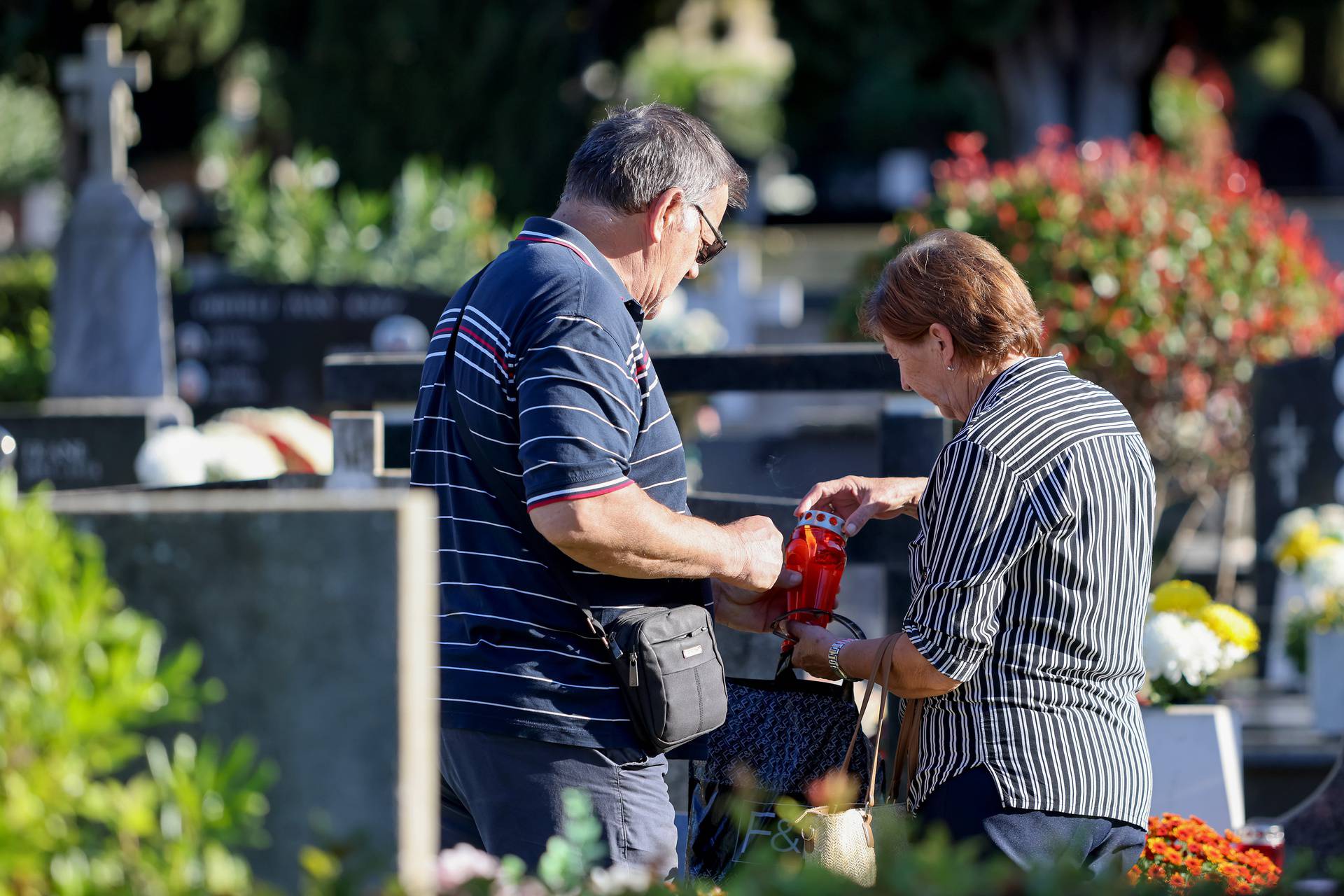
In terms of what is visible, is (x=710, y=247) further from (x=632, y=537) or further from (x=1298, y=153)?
(x=1298, y=153)

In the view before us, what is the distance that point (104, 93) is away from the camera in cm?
945

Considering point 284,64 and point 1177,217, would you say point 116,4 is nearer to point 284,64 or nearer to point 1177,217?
point 284,64

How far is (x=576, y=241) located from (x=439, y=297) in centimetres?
710

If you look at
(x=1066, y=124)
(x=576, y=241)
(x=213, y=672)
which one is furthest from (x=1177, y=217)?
(x=1066, y=124)

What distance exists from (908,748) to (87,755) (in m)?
1.45

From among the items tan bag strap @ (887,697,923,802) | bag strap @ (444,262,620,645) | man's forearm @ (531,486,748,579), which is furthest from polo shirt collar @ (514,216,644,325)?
tan bag strap @ (887,697,923,802)

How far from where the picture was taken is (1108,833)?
2.35 m

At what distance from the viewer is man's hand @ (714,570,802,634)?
9.01ft

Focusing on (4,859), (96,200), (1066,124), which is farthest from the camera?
(1066,124)

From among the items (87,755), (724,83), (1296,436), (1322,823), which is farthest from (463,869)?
(724,83)

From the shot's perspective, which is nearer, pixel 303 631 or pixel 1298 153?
pixel 303 631

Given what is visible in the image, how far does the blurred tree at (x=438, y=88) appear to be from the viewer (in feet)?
53.3

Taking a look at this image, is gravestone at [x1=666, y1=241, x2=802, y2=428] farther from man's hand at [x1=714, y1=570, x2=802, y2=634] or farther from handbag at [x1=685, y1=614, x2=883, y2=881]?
handbag at [x1=685, y1=614, x2=883, y2=881]

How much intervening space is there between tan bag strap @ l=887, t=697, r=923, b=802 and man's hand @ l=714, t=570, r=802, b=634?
337 mm
